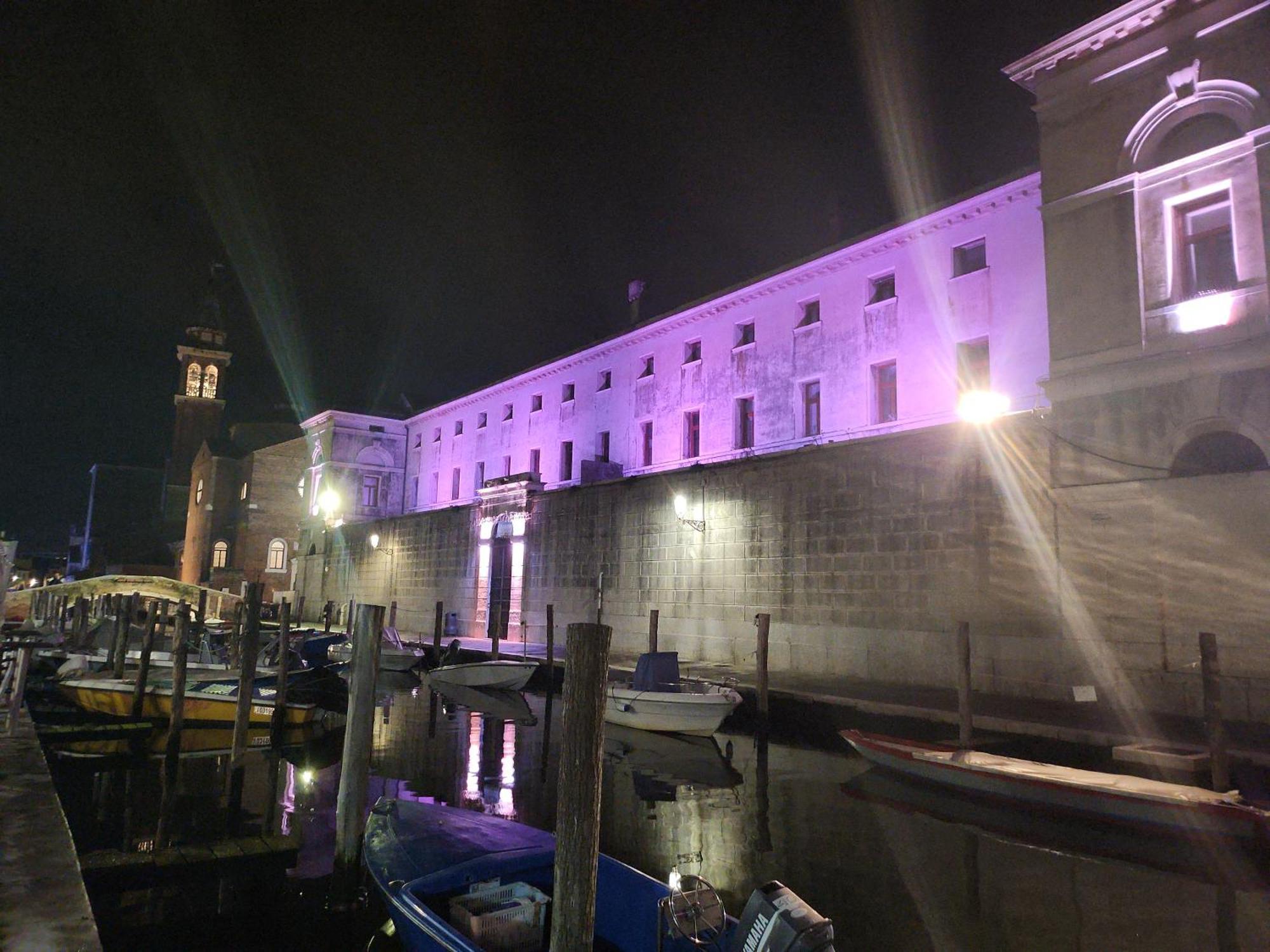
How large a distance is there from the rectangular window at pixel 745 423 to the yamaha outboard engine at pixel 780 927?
21650 millimetres

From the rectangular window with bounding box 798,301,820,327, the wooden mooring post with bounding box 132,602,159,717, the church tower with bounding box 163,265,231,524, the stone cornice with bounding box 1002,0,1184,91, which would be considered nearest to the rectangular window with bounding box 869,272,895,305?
the rectangular window with bounding box 798,301,820,327

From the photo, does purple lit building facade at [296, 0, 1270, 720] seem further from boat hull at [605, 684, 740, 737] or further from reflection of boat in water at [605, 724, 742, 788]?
reflection of boat in water at [605, 724, 742, 788]

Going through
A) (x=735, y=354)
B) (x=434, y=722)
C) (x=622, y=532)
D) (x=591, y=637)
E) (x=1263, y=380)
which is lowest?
(x=434, y=722)

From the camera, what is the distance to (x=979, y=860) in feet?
26.8

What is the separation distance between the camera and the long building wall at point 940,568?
1284 cm

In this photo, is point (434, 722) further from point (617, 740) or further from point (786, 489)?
point (786, 489)

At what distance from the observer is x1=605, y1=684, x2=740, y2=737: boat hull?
46.6 feet

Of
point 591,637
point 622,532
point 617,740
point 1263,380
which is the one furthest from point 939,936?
point 622,532

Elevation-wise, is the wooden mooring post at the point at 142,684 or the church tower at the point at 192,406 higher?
the church tower at the point at 192,406

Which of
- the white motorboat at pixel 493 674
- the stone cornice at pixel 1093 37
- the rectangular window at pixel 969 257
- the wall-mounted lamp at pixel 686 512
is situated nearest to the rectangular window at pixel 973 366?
the rectangular window at pixel 969 257

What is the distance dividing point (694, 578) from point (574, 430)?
1322 cm

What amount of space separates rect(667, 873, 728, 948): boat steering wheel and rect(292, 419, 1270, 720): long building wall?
11.8 metres

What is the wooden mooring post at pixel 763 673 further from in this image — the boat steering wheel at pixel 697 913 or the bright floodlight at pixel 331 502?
the bright floodlight at pixel 331 502

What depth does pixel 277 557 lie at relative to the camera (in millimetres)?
50219
